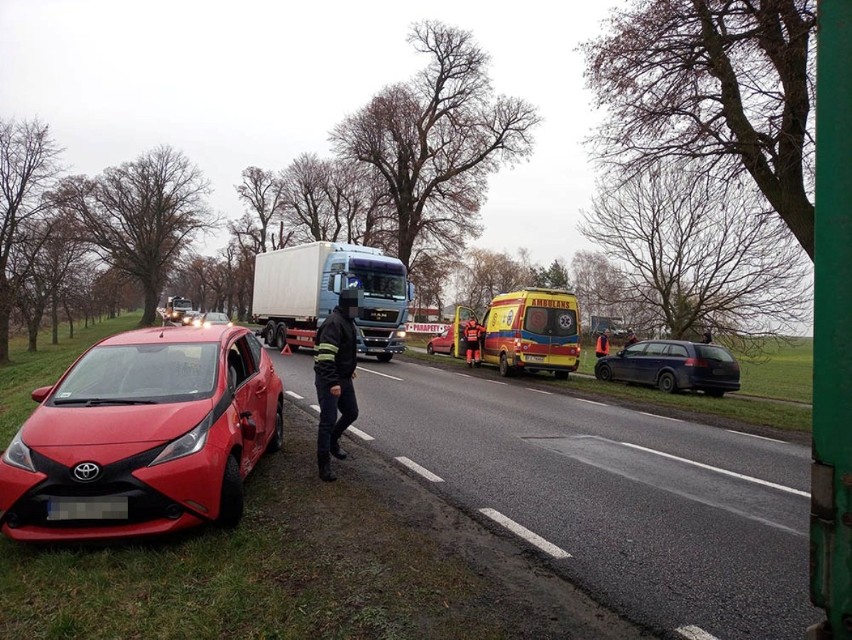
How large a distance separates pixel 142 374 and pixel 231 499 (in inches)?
62.0

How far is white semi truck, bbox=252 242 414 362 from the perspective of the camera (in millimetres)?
20141

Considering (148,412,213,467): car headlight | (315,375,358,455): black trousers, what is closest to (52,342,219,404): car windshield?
(148,412,213,467): car headlight

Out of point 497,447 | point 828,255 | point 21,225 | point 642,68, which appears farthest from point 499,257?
point 828,255

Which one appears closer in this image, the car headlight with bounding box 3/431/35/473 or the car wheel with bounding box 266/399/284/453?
the car headlight with bounding box 3/431/35/473

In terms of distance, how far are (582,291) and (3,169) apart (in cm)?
3008

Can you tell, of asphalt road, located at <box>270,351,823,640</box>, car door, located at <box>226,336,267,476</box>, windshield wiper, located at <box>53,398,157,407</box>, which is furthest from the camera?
car door, located at <box>226,336,267,476</box>

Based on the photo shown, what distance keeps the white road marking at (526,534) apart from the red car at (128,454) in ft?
6.66

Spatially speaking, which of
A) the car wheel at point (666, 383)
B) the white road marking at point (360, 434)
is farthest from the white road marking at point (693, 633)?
the car wheel at point (666, 383)

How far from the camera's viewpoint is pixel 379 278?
20453 millimetres

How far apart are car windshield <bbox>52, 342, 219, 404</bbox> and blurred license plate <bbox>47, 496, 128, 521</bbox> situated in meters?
0.97

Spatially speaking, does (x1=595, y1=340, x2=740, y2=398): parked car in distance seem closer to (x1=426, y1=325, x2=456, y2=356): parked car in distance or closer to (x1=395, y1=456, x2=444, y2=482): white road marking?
(x1=426, y1=325, x2=456, y2=356): parked car in distance

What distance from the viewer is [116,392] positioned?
4988mm

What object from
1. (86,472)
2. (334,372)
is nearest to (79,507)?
(86,472)

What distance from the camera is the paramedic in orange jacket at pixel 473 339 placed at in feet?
69.6
